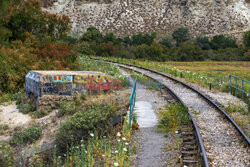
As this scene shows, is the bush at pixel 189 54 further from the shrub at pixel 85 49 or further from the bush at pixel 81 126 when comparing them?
the bush at pixel 81 126

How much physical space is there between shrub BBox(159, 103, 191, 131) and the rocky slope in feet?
234

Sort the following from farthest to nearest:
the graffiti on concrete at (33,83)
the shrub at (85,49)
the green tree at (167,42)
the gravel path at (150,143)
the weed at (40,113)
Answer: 1. the green tree at (167,42)
2. the shrub at (85,49)
3. the graffiti on concrete at (33,83)
4. the weed at (40,113)
5. the gravel path at (150,143)

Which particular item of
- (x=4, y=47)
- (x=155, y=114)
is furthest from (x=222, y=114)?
(x=4, y=47)

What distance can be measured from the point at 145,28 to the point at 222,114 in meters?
74.8

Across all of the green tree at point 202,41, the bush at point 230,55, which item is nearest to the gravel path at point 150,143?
the bush at point 230,55

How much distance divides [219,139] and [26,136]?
6.78 meters

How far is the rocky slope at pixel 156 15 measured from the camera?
82688mm

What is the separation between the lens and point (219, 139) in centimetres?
870

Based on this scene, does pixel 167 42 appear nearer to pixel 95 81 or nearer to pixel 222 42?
pixel 222 42

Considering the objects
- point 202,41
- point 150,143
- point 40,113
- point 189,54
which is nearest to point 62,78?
point 40,113

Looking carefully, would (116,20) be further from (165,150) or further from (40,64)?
(165,150)

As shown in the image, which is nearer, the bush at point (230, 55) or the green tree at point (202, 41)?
the bush at point (230, 55)

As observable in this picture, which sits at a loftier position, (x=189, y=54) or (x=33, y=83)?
(x=189, y=54)

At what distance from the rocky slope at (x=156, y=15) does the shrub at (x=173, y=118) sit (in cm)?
7142
